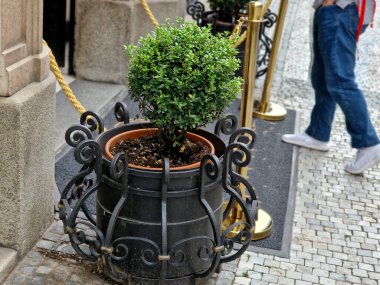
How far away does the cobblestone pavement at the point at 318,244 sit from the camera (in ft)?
13.0

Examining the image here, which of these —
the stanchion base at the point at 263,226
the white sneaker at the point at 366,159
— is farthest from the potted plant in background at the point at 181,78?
the white sneaker at the point at 366,159

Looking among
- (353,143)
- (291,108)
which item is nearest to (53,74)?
(353,143)

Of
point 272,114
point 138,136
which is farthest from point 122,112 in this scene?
point 272,114

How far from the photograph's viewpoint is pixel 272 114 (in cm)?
715

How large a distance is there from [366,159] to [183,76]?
2897 millimetres

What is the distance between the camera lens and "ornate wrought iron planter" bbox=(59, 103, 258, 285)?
352 centimetres

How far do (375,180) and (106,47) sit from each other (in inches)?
123

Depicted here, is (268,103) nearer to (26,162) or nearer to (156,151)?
(156,151)

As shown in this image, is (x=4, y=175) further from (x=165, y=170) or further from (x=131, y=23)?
(x=131, y=23)

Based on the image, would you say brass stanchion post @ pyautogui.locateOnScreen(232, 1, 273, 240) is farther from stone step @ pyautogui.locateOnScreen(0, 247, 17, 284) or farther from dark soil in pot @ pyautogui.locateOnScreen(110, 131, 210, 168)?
stone step @ pyautogui.locateOnScreen(0, 247, 17, 284)

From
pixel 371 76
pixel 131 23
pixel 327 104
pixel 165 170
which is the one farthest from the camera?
pixel 371 76

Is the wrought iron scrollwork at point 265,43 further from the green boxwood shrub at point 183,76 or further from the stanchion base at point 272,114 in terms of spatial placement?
the green boxwood shrub at point 183,76

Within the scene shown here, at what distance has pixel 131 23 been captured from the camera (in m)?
7.13

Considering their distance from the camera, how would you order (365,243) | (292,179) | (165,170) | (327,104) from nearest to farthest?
1. (165,170)
2. (365,243)
3. (292,179)
4. (327,104)
